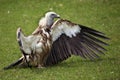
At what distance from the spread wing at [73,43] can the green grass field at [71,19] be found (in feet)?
0.75

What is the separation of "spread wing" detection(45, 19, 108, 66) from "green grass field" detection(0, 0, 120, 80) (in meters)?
0.23

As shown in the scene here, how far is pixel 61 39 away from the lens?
11.5 metres

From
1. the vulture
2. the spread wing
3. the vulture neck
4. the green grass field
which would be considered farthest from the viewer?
the spread wing

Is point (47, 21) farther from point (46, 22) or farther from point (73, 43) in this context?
point (73, 43)

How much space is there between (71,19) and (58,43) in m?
5.61

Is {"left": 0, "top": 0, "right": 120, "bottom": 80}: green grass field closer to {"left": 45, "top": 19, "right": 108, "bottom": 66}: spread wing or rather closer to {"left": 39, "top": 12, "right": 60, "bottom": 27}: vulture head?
{"left": 45, "top": 19, "right": 108, "bottom": 66}: spread wing

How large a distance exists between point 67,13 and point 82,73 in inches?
304

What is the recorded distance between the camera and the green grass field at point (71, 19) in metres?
10.5

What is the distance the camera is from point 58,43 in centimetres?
1154

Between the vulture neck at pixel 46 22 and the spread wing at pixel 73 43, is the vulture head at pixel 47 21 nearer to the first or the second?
the vulture neck at pixel 46 22

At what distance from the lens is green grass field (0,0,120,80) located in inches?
412

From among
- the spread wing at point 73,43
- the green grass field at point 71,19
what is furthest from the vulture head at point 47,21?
the green grass field at point 71,19

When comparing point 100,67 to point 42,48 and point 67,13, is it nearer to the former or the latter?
point 42,48

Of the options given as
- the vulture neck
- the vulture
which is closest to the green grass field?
the vulture
